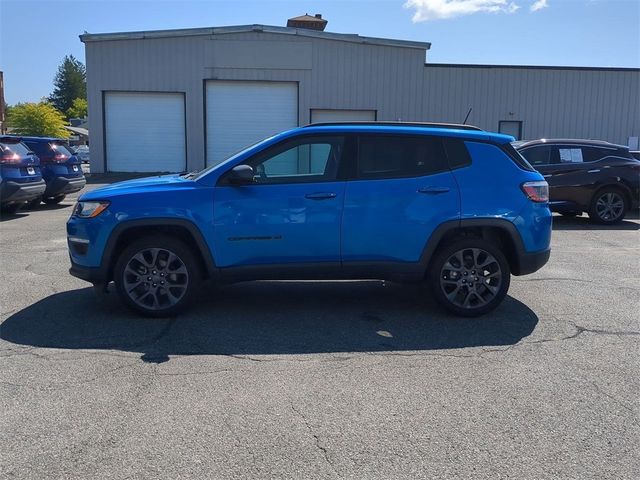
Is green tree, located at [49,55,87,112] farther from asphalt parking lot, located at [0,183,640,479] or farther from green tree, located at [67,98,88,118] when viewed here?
asphalt parking lot, located at [0,183,640,479]

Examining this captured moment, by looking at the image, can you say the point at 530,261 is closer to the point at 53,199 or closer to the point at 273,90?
the point at 53,199

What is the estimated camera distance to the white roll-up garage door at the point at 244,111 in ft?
82.2

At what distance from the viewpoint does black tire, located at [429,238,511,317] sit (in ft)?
19.0

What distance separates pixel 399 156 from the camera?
19.0 ft

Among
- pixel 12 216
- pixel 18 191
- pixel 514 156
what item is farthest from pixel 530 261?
pixel 12 216

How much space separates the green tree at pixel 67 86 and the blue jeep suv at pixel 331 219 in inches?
4336

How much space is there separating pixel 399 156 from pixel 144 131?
21.7 m

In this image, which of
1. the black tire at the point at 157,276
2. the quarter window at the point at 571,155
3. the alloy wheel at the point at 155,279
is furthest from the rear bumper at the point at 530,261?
the quarter window at the point at 571,155

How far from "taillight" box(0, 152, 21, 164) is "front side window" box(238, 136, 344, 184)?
339 inches

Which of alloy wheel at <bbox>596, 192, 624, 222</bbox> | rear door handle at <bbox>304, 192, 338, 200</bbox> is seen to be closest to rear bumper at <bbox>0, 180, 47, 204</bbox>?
rear door handle at <bbox>304, 192, 338, 200</bbox>

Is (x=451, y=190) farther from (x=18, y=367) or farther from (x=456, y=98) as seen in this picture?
(x=456, y=98)

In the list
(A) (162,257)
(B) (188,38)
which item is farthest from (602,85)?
(A) (162,257)

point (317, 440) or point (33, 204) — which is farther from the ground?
point (33, 204)

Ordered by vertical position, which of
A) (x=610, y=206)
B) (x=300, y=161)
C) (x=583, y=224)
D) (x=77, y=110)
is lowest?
(x=583, y=224)
